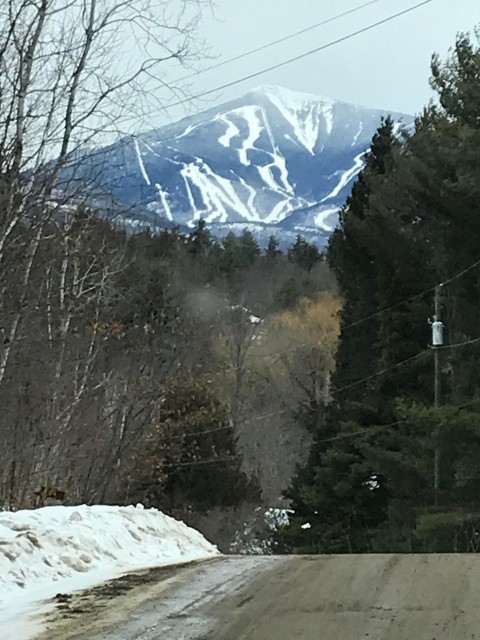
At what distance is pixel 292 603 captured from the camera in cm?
702

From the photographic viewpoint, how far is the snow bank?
26.6 feet

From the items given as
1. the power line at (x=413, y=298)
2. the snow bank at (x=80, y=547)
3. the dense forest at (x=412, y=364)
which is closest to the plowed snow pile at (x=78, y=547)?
the snow bank at (x=80, y=547)

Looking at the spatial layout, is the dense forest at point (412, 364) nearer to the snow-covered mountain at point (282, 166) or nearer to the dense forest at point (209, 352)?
the dense forest at point (209, 352)

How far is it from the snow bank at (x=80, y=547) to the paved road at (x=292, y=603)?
20.6 inches

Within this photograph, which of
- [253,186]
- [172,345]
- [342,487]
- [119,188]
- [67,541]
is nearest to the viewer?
[67,541]

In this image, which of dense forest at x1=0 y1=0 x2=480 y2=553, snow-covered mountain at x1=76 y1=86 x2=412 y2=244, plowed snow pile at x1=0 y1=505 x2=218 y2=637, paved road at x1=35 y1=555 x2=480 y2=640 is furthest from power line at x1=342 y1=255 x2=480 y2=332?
paved road at x1=35 y1=555 x2=480 y2=640

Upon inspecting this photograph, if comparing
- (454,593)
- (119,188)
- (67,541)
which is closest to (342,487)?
(119,188)

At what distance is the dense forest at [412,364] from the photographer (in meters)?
23.8

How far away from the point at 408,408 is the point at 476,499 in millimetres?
2689

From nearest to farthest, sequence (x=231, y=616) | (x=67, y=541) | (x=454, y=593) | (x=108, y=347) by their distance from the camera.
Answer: (x=231, y=616) → (x=454, y=593) → (x=67, y=541) → (x=108, y=347)

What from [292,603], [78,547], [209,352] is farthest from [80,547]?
[209,352]

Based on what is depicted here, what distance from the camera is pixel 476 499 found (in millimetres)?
23922

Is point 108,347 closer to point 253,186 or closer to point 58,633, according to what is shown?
point 58,633

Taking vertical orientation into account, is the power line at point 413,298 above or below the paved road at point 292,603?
above
